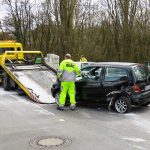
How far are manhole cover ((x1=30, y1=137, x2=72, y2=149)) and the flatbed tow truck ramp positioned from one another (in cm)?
501

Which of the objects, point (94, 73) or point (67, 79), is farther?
point (94, 73)

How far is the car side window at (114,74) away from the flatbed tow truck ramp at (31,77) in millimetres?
2698

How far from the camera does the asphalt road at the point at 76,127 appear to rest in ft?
25.8

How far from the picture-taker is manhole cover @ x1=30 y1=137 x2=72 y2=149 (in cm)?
788

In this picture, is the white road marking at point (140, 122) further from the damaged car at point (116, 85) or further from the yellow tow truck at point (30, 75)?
the yellow tow truck at point (30, 75)

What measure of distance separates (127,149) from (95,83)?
4679mm

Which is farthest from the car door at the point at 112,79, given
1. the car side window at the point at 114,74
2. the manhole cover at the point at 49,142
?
the manhole cover at the point at 49,142

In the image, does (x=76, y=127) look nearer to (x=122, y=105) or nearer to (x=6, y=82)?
(x=122, y=105)

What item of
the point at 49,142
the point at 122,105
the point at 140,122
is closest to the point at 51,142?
the point at 49,142

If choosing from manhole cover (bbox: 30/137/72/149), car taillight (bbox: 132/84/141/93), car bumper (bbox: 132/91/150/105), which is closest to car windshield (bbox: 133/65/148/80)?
car taillight (bbox: 132/84/141/93)

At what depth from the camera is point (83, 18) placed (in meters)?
32.8

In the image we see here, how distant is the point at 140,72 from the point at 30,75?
5751mm

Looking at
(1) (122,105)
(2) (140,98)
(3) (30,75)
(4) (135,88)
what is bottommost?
(1) (122,105)

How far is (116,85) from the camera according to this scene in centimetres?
1138
